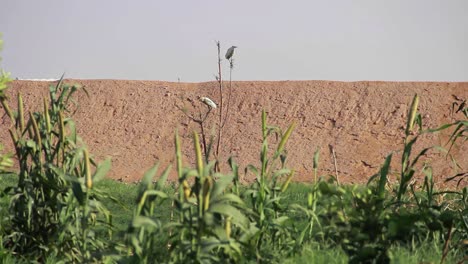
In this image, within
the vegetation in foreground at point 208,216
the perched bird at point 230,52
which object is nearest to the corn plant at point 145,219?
the vegetation in foreground at point 208,216

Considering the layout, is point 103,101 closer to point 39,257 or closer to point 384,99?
point 384,99

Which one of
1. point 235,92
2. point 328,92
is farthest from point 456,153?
point 235,92

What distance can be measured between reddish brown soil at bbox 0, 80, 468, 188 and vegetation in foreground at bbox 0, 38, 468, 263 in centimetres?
1289

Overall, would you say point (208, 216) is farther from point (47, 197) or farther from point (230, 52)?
point (230, 52)

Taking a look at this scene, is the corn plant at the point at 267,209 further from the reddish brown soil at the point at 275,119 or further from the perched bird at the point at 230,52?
the reddish brown soil at the point at 275,119

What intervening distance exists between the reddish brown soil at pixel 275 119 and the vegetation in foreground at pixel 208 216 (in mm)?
12888

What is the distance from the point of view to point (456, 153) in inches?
778

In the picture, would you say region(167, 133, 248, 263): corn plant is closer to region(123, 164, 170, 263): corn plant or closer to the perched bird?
region(123, 164, 170, 263): corn plant

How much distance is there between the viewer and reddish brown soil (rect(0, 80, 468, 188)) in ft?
64.8

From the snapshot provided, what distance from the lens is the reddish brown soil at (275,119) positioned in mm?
→ 19750

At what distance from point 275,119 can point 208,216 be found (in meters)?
19.1

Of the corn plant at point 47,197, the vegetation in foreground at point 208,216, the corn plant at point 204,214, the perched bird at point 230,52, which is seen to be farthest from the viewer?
the perched bird at point 230,52

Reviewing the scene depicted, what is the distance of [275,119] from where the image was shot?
73.6ft

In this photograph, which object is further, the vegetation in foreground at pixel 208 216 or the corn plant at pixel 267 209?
the corn plant at pixel 267 209
